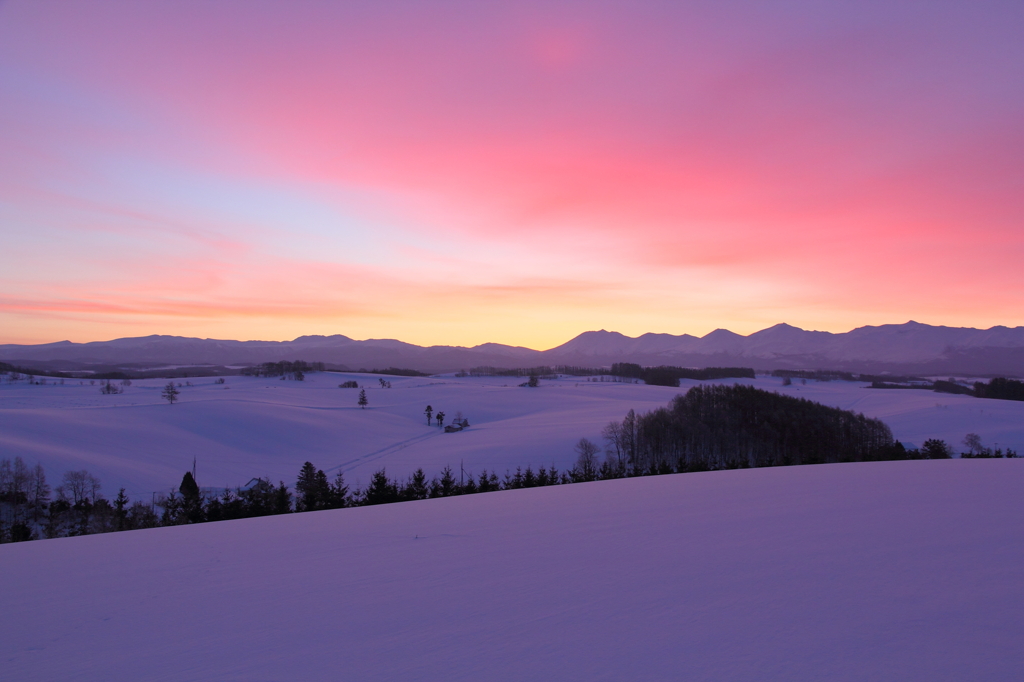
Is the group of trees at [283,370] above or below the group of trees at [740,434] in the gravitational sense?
above

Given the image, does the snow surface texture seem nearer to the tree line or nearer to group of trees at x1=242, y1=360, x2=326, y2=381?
the tree line

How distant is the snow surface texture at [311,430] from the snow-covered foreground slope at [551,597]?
99.6 ft

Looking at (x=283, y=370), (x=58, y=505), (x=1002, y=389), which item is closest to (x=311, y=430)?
(x=58, y=505)

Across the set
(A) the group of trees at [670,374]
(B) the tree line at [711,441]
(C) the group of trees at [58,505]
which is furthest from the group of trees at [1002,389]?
(C) the group of trees at [58,505]

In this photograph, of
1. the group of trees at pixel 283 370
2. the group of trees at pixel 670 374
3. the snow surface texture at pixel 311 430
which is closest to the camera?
the snow surface texture at pixel 311 430

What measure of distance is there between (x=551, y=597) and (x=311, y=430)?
173ft

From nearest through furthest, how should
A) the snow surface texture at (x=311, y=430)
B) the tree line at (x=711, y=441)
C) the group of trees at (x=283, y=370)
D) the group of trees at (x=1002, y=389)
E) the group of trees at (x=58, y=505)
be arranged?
the group of trees at (x=58, y=505) < the tree line at (x=711, y=441) < the snow surface texture at (x=311, y=430) < the group of trees at (x=1002, y=389) < the group of trees at (x=283, y=370)

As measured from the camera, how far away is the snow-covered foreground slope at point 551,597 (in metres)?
3.47

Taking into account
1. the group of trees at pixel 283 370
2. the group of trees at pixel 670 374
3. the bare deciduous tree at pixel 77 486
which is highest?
the group of trees at pixel 283 370

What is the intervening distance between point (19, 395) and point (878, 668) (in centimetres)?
8758

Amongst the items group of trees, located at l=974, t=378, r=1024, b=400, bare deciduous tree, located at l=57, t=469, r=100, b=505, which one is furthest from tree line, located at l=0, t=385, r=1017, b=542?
group of trees, located at l=974, t=378, r=1024, b=400

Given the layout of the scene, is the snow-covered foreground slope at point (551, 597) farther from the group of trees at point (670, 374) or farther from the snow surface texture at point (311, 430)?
the group of trees at point (670, 374)

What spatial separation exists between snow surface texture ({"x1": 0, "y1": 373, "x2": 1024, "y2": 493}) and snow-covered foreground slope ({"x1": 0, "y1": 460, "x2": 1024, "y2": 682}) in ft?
99.6

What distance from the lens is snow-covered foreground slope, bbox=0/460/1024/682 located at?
11.4ft
